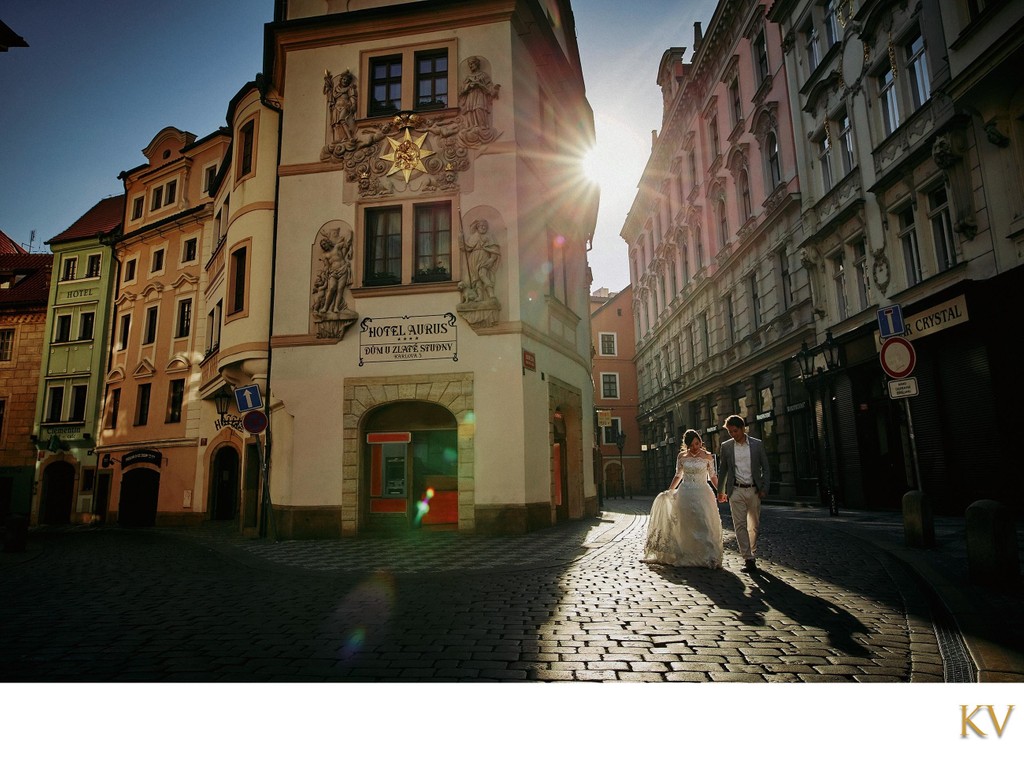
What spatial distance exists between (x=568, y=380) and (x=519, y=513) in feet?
15.4

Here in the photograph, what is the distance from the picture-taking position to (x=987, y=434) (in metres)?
11.9

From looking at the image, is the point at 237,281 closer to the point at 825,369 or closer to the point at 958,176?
the point at 958,176

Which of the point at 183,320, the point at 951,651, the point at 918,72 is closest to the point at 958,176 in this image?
the point at 918,72

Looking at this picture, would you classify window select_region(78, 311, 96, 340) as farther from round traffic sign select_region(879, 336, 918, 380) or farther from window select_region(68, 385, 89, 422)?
round traffic sign select_region(879, 336, 918, 380)

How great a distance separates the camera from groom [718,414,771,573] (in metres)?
7.56

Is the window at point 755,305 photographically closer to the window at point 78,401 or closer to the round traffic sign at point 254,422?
the round traffic sign at point 254,422

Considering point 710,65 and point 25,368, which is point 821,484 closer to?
point 710,65

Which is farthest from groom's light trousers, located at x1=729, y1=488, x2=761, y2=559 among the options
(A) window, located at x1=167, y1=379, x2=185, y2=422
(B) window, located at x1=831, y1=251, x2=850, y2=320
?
(A) window, located at x1=167, y1=379, x2=185, y2=422

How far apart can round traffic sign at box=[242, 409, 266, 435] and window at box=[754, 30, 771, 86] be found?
67.8 feet

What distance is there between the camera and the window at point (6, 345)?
73.1 ft

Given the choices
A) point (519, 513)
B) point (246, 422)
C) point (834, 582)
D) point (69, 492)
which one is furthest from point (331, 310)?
point (69, 492)

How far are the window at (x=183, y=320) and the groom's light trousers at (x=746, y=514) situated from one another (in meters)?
22.8

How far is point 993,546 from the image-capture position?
5.33 metres

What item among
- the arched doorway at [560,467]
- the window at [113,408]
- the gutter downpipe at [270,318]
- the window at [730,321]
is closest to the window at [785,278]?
the window at [730,321]
